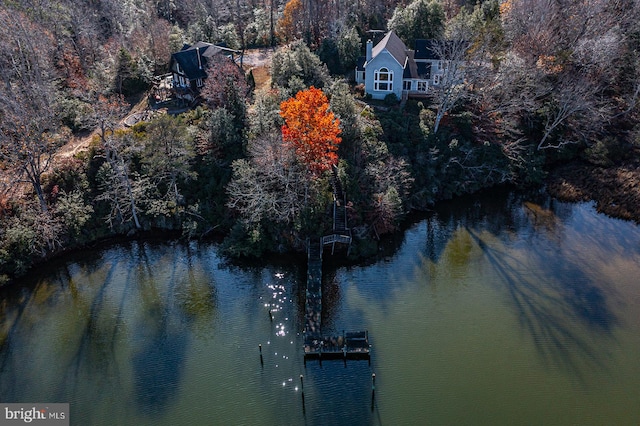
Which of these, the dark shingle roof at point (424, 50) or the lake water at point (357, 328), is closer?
the lake water at point (357, 328)

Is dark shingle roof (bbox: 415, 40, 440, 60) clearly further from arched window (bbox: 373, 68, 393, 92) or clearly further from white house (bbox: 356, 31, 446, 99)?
arched window (bbox: 373, 68, 393, 92)

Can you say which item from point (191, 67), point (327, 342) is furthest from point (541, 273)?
point (191, 67)

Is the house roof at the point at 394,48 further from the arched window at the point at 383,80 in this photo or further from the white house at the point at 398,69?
the arched window at the point at 383,80

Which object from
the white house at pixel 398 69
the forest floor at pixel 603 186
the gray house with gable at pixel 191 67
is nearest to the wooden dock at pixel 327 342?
the forest floor at pixel 603 186

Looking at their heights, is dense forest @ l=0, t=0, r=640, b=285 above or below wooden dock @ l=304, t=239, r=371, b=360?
above

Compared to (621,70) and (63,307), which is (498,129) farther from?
(63,307)

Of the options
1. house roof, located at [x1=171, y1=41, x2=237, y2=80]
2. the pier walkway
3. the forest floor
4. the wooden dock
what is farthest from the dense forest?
the wooden dock
